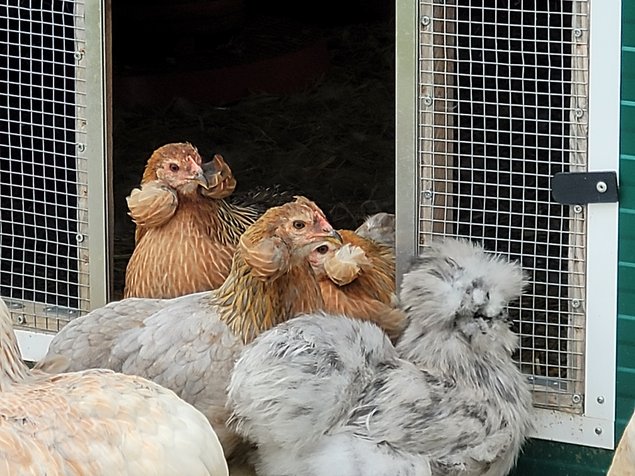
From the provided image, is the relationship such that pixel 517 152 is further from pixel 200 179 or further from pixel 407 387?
pixel 200 179

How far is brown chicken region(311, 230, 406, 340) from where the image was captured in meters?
3.39

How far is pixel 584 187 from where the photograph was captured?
3.00 metres

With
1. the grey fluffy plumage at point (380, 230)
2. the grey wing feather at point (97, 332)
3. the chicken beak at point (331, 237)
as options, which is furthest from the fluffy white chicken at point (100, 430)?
the grey fluffy plumage at point (380, 230)

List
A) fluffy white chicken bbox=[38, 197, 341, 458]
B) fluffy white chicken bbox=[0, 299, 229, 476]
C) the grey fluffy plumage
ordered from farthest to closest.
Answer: the grey fluffy plumage
fluffy white chicken bbox=[38, 197, 341, 458]
fluffy white chicken bbox=[0, 299, 229, 476]

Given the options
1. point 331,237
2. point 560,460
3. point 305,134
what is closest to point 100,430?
point 331,237

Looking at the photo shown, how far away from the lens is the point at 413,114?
10.3ft

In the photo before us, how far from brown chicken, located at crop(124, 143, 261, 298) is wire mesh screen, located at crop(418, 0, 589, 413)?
23.8 inches

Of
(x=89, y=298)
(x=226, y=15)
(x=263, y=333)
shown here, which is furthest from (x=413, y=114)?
(x=226, y=15)

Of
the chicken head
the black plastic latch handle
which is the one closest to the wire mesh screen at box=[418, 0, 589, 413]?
the black plastic latch handle

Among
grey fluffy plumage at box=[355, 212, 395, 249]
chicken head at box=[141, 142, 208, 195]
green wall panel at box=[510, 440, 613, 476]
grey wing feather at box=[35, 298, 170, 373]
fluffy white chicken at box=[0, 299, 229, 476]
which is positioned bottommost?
green wall panel at box=[510, 440, 613, 476]

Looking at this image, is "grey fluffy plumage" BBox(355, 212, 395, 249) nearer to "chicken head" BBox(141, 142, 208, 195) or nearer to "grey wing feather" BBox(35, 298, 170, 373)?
"chicken head" BBox(141, 142, 208, 195)

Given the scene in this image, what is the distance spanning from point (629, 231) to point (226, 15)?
312 cm

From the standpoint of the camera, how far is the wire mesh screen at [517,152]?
3.06 metres

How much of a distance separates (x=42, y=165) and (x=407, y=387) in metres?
1.21
